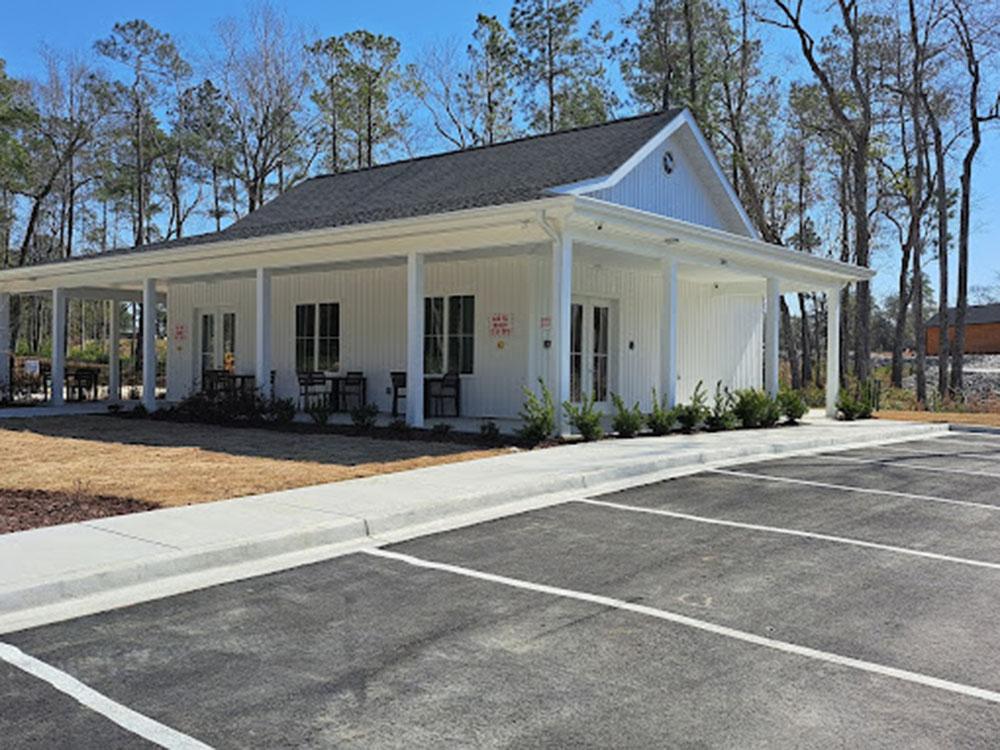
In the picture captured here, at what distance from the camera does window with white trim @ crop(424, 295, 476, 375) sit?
16359mm

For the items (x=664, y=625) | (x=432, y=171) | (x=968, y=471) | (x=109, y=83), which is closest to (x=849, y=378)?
(x=432, y=171)

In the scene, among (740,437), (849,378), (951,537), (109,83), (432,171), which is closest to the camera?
(951,537)

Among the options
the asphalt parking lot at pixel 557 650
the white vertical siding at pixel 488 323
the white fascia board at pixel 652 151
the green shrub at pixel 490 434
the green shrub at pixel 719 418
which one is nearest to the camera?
the asphalt parking lot at pixel 557 650

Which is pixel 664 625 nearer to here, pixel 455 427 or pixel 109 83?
pixel 455 427

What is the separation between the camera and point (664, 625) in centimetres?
464

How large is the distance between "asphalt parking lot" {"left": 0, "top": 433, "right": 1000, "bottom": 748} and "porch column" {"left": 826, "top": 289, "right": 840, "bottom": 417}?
12171 millimetres

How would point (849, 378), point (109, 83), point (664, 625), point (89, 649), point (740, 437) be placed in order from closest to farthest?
point (89, 649) < point (664, 625) < point (740, 437) < point (849, 378) < point (109, 83)

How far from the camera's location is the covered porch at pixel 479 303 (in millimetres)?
13258

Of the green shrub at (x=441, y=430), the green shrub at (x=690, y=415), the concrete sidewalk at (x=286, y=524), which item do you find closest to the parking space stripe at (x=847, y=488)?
the concrete sidewalk at (x=286, y=524)

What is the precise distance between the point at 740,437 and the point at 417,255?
5.79 metres

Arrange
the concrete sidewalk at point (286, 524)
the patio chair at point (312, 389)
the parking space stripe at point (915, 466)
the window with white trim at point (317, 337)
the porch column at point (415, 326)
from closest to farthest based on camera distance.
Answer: the concrete sidewalk at point (286, 524) → the parking space stripe at point (915, 466) → the porch column at point (415, 326) → the patio chair at point (312, 389) → the window with white trim at point (317, 337)

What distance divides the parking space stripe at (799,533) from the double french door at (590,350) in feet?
27.0

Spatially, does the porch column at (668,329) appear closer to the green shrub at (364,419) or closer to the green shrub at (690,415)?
the green shrub at (690,415)

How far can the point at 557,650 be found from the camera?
425cm
